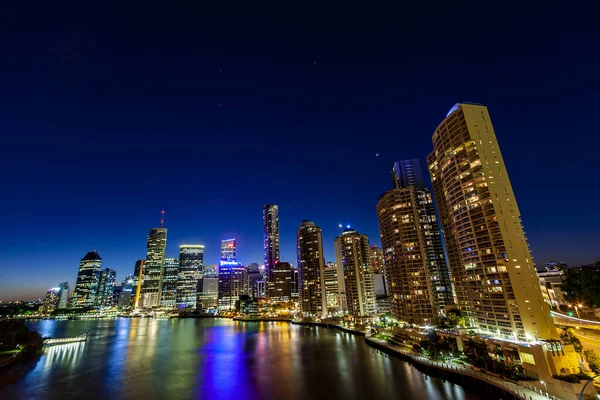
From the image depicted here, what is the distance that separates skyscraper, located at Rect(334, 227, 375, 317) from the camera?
131875 mm

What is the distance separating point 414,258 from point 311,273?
86105 millimetres

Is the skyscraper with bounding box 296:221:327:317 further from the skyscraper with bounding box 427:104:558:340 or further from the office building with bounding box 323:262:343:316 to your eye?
the skyscraper with bounding box 427:104:558:340

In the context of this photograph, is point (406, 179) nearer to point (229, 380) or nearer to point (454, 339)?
point (454, 339)

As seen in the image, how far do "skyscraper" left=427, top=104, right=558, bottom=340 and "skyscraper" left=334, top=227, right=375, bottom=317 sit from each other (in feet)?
218

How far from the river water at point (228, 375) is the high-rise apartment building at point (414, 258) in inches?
820

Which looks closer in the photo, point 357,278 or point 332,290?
point 357,278

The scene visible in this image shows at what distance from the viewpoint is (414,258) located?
87.3 m

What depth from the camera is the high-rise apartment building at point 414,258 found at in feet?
275

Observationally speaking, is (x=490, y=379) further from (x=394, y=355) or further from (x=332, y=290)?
(x=332, y=290)

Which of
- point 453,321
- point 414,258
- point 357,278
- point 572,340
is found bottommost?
point 572,340

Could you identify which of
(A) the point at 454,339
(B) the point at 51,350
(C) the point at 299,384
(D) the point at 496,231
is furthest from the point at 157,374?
(D) the point at 496,231

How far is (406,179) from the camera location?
10862 centimetres

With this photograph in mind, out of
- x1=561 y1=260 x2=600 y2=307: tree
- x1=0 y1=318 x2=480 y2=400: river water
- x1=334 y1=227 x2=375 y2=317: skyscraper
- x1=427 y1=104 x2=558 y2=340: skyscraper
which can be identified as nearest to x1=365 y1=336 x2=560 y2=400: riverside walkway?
x1=0 y1=318 x2=480 y2=400: river water

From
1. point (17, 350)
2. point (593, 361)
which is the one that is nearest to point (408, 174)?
point (593, 361)
